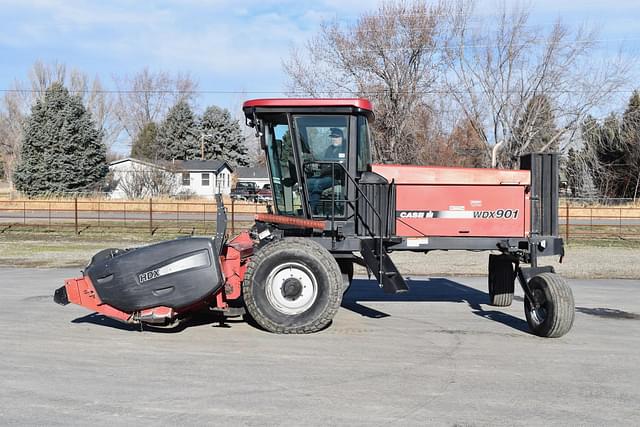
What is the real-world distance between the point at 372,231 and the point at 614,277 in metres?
9.29

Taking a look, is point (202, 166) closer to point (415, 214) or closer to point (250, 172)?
point (250, 172)

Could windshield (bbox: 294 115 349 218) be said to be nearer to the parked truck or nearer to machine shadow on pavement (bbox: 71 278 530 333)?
machine shadow on pavement (bbox: 71 278 530 333)

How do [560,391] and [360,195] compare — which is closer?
[560,391]

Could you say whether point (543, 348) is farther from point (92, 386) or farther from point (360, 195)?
point (92, 386)

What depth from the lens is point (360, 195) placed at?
30.5 feet

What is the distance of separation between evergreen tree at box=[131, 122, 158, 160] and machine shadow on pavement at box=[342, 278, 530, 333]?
224ft

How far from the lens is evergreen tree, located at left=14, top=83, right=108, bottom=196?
5456 cm

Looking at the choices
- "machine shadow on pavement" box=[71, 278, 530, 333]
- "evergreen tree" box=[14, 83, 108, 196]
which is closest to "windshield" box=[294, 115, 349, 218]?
"machine shadow on pavement" box=[71, 278, 530, 333]

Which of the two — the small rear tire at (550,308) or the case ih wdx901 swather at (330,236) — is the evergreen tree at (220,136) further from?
the small rear tire at (550,308)

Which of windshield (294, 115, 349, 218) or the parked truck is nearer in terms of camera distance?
windshield (294, 115, 349, 218)

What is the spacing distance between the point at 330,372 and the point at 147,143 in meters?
77.8

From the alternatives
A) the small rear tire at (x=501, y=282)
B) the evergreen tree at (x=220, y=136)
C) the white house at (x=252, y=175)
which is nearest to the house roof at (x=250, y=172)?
the white house at (x=252, y=175)

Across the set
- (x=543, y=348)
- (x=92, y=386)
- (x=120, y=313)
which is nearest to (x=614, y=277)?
(x=543, y=348)

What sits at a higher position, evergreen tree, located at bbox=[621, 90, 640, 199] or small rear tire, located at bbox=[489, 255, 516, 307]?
evergreen tree, located at bbox=[621, 90, 640, 199]
